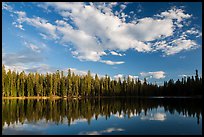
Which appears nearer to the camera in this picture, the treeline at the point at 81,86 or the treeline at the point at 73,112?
the treeline at the point at 73,112

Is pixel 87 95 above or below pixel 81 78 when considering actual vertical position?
below

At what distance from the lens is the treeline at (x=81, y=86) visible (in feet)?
374

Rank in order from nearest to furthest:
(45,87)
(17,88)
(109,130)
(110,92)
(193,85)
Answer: (109,130) < (17,88) < (45,87) < (193,85) < (110,92)

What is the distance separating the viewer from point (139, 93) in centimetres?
16662

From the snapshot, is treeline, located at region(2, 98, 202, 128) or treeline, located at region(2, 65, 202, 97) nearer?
treeline, located at region(2, 98, 202, 128)

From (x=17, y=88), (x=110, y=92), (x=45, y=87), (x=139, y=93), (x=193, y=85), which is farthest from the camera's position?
(x=139, y=93)

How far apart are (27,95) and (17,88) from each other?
6.65 metres

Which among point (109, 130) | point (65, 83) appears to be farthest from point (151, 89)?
point (109, 130)

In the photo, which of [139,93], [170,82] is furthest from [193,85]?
[139,93]

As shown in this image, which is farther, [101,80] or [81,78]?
[101,80]

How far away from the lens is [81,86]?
137 metres

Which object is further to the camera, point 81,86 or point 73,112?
point 81,86

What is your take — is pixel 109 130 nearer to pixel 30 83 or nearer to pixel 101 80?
pixel 30 83

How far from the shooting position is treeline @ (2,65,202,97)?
114 meters
